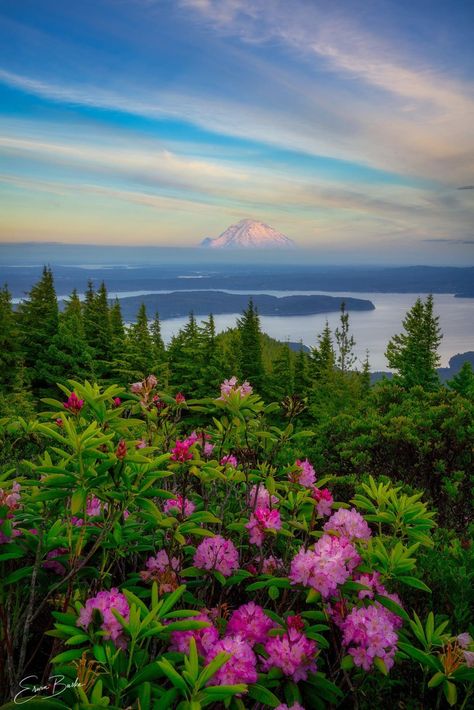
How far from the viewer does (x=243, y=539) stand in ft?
9.02

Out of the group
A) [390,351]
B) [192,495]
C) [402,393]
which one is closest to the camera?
[192,495]

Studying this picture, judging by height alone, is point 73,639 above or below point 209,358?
above

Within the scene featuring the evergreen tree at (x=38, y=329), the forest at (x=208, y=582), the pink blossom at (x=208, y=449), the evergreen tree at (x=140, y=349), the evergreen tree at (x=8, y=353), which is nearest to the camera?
the forest at (x=208, y=582)

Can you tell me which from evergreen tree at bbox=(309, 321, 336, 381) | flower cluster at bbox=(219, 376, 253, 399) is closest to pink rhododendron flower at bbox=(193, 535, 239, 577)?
flower cluster at bbox=(219, 376, 253, 399)

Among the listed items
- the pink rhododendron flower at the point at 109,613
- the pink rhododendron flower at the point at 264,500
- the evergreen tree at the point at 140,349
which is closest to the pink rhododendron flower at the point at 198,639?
the pink rhododendron flower at the point at 109,613

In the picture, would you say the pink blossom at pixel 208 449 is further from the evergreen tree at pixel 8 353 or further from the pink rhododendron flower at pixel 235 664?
the evergreen tree at pixel 8 353

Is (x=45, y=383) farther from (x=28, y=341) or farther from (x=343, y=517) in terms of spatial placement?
(x=343, y=517)

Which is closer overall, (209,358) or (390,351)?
(390,351)

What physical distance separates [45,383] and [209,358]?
11.7 metres

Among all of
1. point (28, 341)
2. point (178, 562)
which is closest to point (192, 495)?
point (178, 562)

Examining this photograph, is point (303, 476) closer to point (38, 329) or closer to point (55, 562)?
point (55, 562)

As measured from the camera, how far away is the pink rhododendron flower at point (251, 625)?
1.74 metres

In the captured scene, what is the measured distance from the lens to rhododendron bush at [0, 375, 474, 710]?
1546 millimetres

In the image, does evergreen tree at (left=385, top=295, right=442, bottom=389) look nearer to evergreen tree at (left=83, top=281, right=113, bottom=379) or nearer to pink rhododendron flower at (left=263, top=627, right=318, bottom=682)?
evergreen tree at (left=83, top=281, right=113, bottom=379)
